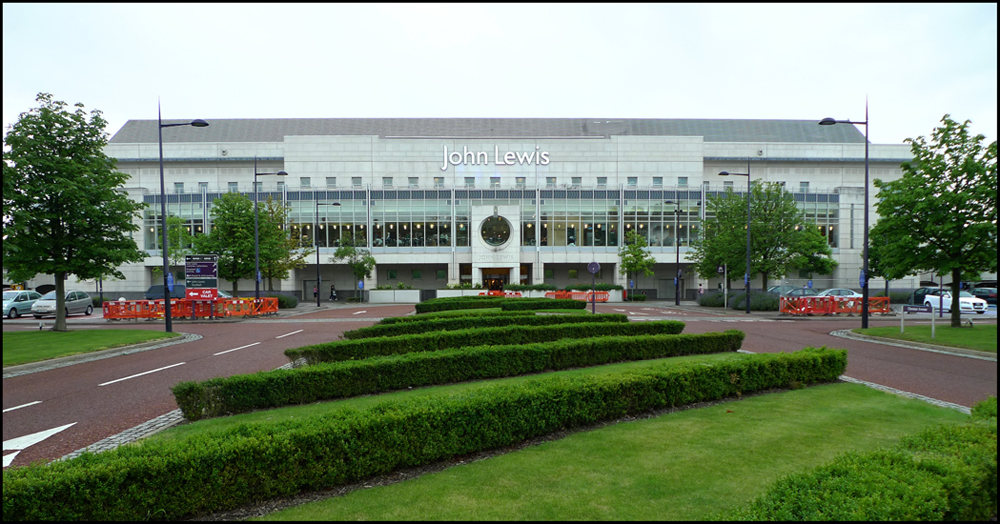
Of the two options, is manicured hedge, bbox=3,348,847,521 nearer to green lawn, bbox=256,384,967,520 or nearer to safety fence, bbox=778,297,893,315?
green lawn, bbox=256,384,967,520

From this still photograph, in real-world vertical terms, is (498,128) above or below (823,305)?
above

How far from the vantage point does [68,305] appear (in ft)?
98.7

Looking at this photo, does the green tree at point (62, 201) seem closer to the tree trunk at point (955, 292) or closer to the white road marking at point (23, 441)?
the white road marking at point (23, 441)

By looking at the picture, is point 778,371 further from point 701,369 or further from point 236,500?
point 236,500

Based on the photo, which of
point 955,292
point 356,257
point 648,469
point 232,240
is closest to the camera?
point 648,469

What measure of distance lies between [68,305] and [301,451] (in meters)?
34.8

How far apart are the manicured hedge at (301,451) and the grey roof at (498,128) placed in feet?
198

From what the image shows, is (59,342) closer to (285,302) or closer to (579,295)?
(285,302)

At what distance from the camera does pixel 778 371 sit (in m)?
9.37

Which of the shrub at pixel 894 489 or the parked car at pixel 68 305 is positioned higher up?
the shrub at pixel 894 489

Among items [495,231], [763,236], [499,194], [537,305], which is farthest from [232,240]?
[763,236]

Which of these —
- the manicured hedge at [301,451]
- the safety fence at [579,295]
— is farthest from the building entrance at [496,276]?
the manicured hedge at [301,451]

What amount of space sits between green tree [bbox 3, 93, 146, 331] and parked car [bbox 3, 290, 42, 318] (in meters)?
14.0

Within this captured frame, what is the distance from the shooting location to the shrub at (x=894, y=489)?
11.7 feet
